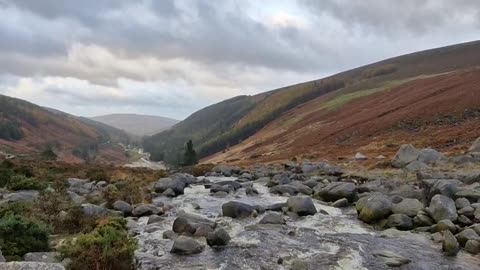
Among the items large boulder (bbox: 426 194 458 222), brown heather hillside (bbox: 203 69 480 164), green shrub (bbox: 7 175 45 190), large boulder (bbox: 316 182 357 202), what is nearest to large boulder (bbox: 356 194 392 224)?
large boulder (bbox: 426 194 458 222)

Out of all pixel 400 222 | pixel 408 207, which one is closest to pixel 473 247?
pixel 400 222

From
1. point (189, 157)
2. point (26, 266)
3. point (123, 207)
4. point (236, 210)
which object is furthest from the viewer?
point (189, 157)

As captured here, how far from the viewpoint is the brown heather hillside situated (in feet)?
213

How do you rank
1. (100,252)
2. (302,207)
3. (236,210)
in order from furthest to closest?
(302,207), (236,210), (100,252)

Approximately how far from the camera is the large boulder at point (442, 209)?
23.5 meters

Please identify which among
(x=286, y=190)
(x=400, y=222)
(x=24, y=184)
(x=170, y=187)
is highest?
(x=24, y=184)

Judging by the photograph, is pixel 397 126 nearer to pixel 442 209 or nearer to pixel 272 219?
pixel 442 209

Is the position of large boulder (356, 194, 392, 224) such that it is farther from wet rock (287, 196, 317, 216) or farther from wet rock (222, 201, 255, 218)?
wet rock (222, 201, 255, 218)

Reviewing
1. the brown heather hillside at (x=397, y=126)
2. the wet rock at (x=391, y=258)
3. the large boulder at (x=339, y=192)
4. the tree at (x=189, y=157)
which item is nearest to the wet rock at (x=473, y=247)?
the wet rock at (x=391, y=258)

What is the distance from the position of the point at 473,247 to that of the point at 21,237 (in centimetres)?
1845

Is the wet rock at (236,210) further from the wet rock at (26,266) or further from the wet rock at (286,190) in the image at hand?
the wet rock at (26,266)

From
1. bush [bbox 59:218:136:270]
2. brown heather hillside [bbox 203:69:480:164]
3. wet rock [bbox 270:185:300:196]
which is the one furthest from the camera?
brown heather hillside [bbox 203:69:480:164]

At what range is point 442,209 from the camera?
23.6 m

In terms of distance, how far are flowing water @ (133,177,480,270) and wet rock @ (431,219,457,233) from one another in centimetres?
97
